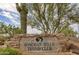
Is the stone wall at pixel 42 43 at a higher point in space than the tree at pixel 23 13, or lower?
lower

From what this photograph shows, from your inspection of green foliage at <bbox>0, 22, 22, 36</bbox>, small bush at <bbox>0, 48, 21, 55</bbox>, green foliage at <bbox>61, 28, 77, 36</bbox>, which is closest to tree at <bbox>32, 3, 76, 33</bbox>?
green foliage at <bbox>61, 28, 77, 36</bbox>

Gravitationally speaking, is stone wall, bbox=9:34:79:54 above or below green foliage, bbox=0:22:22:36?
below

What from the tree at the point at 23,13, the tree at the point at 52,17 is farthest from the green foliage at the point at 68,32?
the tree at the point at 23,13

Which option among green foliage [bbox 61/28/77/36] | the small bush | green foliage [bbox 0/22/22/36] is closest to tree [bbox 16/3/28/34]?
green foliage [bbox 0/22/22/36]

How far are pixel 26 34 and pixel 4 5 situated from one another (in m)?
0.28

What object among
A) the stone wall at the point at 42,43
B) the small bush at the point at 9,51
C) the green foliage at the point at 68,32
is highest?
the green foliage at the point at 68,32

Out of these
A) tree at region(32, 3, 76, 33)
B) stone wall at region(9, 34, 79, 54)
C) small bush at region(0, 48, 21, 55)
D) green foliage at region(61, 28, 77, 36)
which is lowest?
small bush at region(0, 48, 21, 55)

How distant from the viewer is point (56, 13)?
1337 millimetres

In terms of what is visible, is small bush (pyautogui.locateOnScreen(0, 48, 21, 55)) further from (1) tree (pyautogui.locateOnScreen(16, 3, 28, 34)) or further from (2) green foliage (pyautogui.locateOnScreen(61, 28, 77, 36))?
(2) green foliage (pyautogui.locateOnScreen(61, 28, 77, 36))

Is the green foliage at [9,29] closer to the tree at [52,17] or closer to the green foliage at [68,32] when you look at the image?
the tree at [52,17]

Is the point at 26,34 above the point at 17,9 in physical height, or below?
below
